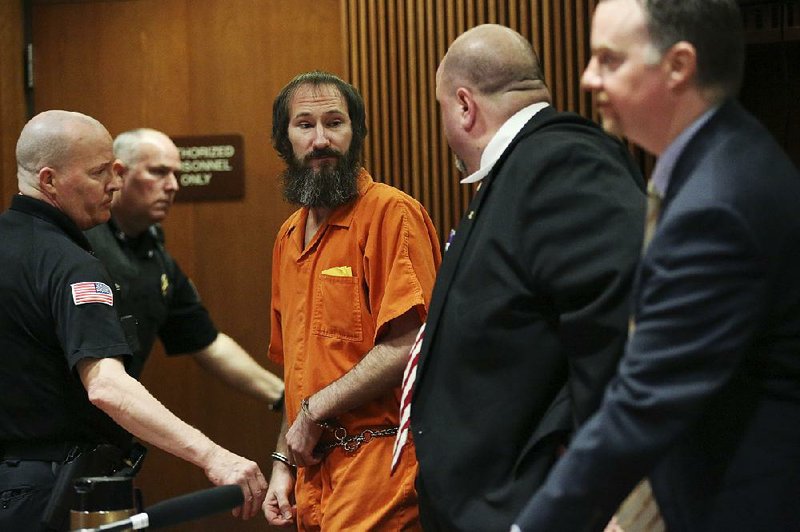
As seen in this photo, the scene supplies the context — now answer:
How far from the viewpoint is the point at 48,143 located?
2.86 metres

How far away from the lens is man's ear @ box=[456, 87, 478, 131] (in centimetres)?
214

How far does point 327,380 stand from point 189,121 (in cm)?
231

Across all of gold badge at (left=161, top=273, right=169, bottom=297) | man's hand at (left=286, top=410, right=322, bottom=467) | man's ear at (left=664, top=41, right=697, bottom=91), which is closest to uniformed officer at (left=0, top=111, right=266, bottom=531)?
man's hand at (left=286, top=410, right=322, bottom=467)

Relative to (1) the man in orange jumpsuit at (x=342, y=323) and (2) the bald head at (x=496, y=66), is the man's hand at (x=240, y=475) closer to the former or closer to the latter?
(1) the man in orange jumpsuit at (x=342, y=323)

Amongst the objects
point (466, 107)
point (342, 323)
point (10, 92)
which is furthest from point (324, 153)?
point (10, 92)

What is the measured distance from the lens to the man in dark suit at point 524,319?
→ 5.74 ft

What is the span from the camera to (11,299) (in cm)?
267

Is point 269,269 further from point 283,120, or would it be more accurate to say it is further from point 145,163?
point 283,120

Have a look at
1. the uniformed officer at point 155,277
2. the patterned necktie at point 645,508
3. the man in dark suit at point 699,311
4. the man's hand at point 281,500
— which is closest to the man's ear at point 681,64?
the man in dark suit at point 699,311

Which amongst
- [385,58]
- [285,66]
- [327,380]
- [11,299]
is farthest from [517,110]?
[285,66]

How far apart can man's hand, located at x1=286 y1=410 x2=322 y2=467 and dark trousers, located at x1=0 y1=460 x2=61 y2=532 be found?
0.60 meters

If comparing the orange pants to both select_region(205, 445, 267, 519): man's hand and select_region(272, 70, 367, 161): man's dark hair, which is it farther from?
select_region(272, 70, 367, 161): man's dark hair

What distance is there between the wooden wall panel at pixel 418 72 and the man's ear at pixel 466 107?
7.30ft

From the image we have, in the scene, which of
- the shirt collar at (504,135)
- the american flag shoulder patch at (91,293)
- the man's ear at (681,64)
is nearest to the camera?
the man's ear at (681,64)
